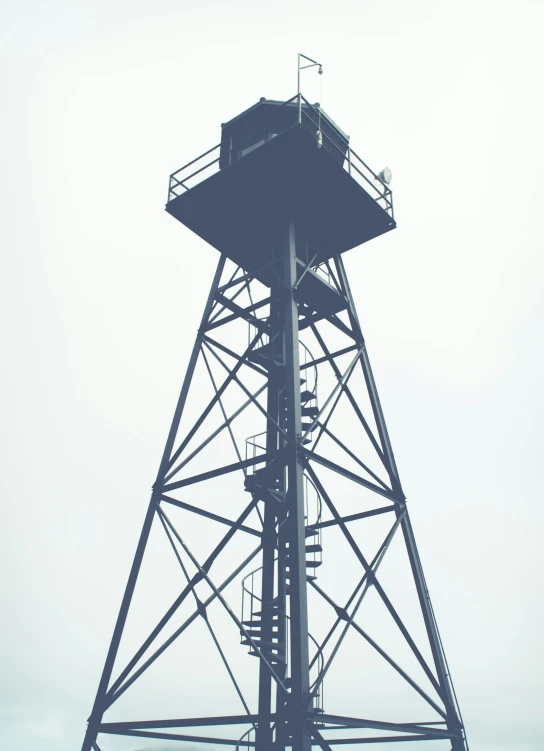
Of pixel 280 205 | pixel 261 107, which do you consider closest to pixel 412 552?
pixel 280 205

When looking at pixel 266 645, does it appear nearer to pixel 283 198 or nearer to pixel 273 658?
pixel 273 658

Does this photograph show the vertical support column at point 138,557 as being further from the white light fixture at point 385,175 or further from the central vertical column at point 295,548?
the white light fixture at point 385,175

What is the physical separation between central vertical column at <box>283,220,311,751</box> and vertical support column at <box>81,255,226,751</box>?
3.10m

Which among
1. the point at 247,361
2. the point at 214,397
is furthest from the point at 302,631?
the point at 247,361

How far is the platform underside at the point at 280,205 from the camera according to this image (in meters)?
17.0

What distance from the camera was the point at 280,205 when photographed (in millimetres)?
17906

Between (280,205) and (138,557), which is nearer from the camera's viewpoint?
(138,557)

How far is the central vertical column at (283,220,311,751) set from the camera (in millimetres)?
12016

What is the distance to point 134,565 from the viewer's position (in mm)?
16141

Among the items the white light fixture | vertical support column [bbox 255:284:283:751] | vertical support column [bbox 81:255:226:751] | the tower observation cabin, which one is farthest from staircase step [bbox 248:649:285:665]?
the white light fixture

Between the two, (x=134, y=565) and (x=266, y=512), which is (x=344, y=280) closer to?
(x=266, y=512)

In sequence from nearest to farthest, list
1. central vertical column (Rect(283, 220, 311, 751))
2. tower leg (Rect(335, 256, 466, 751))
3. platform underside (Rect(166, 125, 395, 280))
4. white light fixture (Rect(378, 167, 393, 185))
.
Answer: central vertical column (Rect(283, 220, 311, 751)), tower leg (Rect(335, 256, 466, 751)), platform underside (Rect(166, 125, 395, 280)), white light fixture (Rect(378, 167, 393, 185))

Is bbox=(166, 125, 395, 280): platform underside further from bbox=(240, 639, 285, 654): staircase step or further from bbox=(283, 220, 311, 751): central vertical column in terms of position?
bbox=(240, 639, 285, 654): staircase step

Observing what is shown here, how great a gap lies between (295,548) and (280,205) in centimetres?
889
